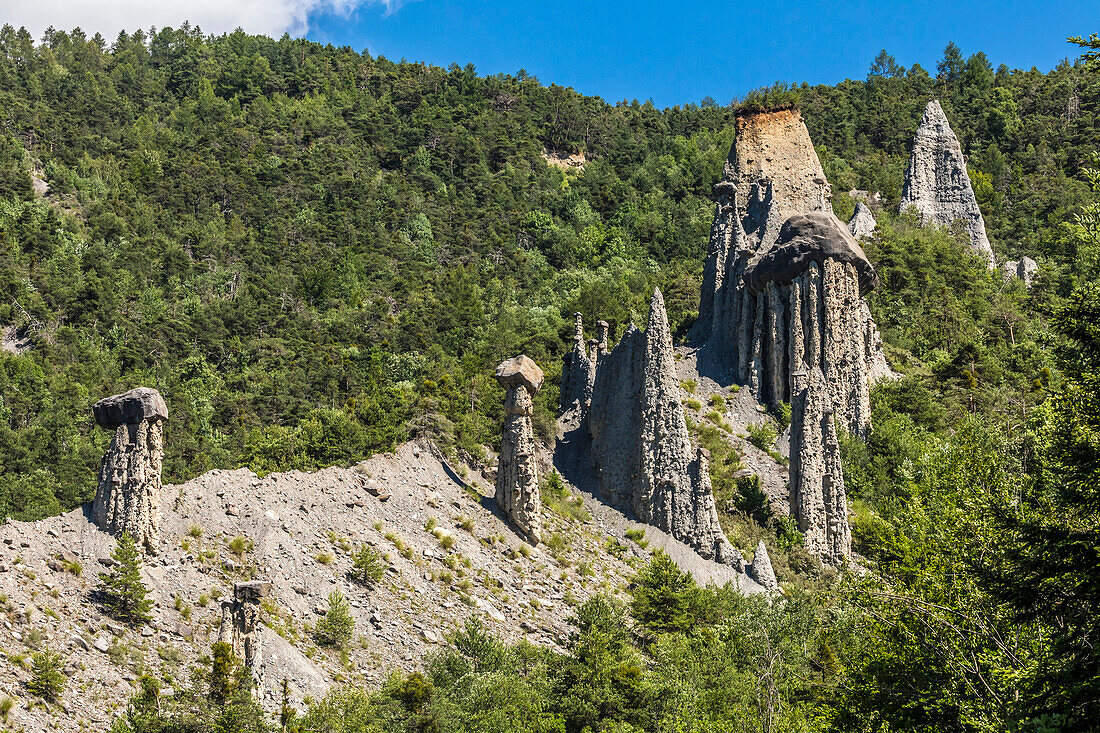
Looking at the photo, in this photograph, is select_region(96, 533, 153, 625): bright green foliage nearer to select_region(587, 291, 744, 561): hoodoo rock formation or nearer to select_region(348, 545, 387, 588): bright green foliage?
select_region(348, 545, 387, 588): bright green foliage

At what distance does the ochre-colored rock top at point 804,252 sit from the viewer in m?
60.3

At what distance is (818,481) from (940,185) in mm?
46528

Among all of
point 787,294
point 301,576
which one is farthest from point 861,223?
point 301,576

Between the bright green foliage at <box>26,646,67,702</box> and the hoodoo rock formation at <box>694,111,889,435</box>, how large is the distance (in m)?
38.4

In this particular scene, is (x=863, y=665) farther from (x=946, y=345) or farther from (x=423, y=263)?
(x=423, y=263)

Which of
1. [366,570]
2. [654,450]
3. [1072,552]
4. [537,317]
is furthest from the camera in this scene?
[537,317]

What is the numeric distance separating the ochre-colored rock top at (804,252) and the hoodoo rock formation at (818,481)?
8790 millimetres

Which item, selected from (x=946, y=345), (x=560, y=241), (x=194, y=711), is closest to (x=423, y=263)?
(x=560, y=241)

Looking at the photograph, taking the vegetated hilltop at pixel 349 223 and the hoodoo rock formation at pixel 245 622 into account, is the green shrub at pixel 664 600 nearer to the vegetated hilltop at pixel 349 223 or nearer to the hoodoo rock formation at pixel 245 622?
the vegetated hilltop at pixel 349 223

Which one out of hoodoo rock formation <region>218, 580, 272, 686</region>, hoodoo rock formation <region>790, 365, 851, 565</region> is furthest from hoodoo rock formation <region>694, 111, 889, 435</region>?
hoodoo rock formation <region>218, 580, 272, 686</region>

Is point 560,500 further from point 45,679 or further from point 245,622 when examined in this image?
point 45,679

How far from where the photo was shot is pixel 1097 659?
55.7 ft

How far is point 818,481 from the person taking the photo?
52906mm

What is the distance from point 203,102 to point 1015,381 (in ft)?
341
